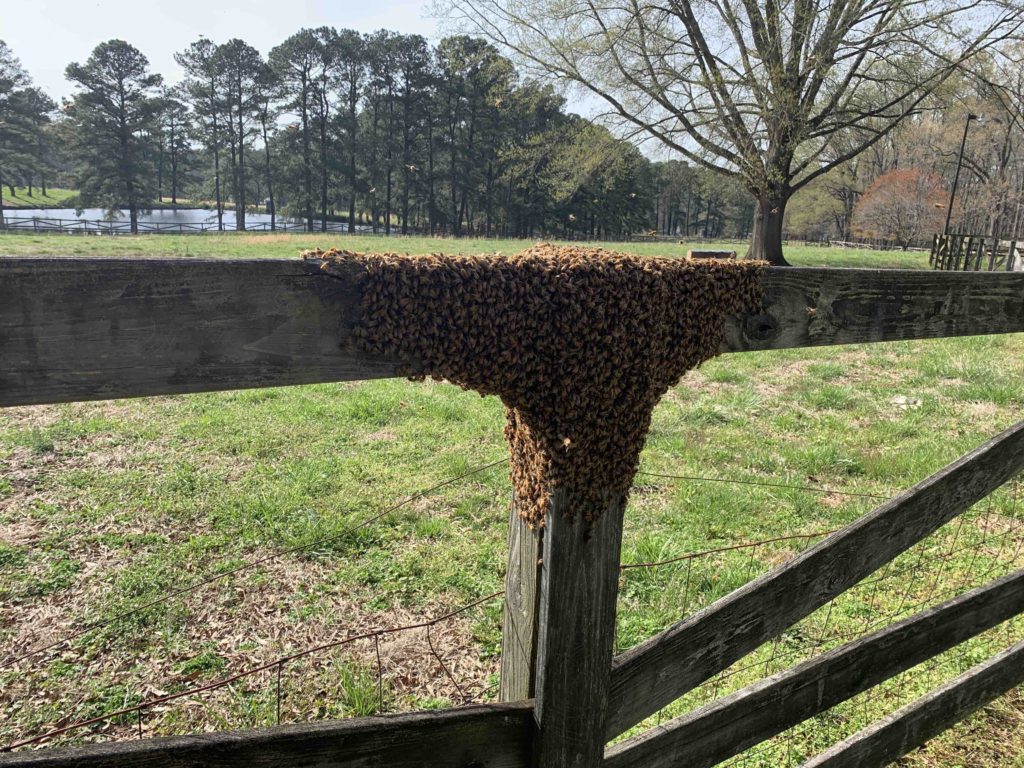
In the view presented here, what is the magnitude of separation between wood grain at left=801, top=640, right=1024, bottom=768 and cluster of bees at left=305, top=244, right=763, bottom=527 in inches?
67.1

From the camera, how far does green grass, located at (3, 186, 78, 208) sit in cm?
7225

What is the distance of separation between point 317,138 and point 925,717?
232 ft

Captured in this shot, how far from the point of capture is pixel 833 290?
1.92m

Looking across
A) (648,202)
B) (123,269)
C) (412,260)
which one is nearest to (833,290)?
(412,260)

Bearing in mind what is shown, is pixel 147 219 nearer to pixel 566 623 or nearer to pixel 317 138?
pixel 317 138

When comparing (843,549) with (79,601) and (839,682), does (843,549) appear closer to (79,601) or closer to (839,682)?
(839,682)

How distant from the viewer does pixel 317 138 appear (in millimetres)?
65312

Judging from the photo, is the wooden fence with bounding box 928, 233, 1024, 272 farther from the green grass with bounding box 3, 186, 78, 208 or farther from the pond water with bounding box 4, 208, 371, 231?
the green grass with bounding box 3, 186, 78, 208

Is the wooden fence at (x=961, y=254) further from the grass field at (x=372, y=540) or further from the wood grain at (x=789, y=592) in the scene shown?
the wood grain at (x=789, y=592)

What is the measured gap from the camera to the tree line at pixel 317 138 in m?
55.6

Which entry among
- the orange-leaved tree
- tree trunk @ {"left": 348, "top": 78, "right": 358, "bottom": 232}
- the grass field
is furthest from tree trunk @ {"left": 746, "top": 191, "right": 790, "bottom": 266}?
tree trunk @ {"left": 348, "top": 78, "right": 358, "bottom": 232}

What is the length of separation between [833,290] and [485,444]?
5588 millimetres

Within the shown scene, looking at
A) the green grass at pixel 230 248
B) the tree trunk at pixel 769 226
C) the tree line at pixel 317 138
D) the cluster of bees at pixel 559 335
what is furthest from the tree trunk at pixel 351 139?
the cluster of bees at pixel 559 335

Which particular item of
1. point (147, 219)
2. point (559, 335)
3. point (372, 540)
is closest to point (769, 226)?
point (372, 540)
